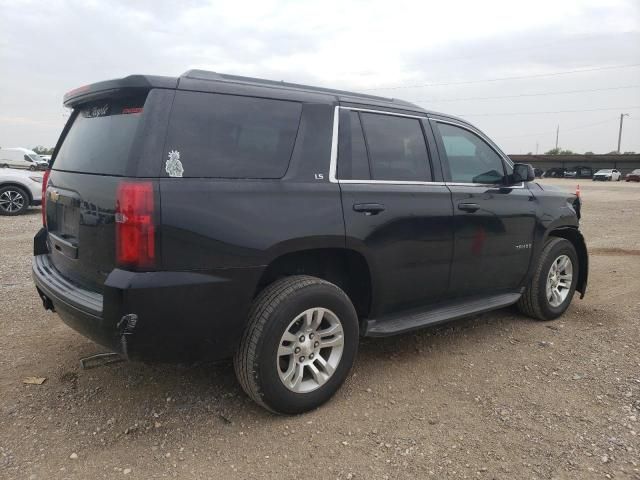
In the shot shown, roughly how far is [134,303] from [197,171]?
29.1 inches

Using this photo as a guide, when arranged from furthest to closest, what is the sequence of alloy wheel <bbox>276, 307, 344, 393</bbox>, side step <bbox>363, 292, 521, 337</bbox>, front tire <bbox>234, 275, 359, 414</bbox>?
side step <bbox>363, 292, 521, 337</bbox>, alloy wheel <bbox>276, 307, 344, 393</bbox>, front tire <bbox>234, 275, 359, 414</bbox>

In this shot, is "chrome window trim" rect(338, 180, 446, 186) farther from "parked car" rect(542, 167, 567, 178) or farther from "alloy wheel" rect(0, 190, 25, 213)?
"parked car" rect(542, 167, 567, 178)

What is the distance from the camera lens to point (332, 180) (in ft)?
10.3

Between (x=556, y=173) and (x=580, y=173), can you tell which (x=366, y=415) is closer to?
(x=580, y=173)

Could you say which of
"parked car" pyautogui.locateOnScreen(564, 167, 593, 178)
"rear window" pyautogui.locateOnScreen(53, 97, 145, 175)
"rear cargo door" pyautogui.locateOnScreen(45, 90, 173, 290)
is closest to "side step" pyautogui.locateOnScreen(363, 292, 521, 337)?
"rear cargo door" pyautogui.locateOnScreen(45, 90, 173, 290)

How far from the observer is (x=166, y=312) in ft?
8.35

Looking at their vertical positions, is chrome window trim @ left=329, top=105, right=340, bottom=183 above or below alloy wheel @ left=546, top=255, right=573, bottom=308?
above

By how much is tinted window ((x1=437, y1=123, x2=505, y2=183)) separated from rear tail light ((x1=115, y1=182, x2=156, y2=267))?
235cm

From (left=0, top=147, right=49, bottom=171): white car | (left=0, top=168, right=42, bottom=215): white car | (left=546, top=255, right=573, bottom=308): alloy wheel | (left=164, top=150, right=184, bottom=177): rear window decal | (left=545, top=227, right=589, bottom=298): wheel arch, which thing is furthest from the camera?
(left=0, top=147, right=49, bottom=171): white car

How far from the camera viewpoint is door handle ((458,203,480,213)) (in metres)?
3.82

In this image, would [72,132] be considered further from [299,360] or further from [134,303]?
[299,360]

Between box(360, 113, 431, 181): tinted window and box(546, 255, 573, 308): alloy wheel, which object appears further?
box(546, 255, 573, 308): alloy wheel

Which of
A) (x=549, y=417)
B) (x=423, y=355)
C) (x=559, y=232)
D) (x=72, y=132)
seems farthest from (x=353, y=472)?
(x=559, y=232)

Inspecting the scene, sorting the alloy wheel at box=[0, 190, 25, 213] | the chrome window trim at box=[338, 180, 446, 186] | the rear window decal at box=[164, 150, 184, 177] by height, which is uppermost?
the rear window decal at box=[164, 150, 184, 177]
